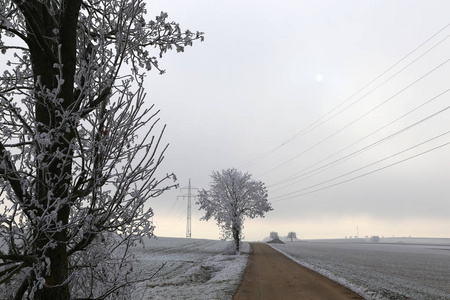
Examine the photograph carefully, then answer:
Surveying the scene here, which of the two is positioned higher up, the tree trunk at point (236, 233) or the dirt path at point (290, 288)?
the tree trunk at point (236, 233)

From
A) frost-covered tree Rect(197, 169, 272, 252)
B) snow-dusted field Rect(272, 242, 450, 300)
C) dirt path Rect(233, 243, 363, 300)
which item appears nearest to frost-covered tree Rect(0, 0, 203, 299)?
dirt path Rect(233, 243, 363, 300)

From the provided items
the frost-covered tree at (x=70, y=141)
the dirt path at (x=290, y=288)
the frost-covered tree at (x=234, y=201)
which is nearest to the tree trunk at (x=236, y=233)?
the frost-covered tree at (x=234, y=201)

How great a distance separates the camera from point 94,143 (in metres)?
3.24

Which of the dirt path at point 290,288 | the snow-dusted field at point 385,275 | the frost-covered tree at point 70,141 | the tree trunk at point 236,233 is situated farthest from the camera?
the tree trunk at point 236,233

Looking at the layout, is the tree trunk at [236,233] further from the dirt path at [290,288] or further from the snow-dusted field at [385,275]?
the dirt path at [290,288]

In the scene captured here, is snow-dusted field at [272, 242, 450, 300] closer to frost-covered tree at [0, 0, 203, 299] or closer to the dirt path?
the dirt path

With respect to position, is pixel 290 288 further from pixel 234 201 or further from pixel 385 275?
pixel 234 201

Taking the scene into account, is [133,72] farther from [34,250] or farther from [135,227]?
[34,250]

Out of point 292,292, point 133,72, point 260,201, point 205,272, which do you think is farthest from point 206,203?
point 133,72

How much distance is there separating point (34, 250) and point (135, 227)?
1.03 m

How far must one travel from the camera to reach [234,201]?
45250 mm

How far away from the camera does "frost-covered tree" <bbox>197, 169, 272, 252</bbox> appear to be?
Answer: 1757 inches

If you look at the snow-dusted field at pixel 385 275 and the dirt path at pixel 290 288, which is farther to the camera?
the snow-dusted field at pixel 385 275

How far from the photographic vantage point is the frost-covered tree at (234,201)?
44.6 m
